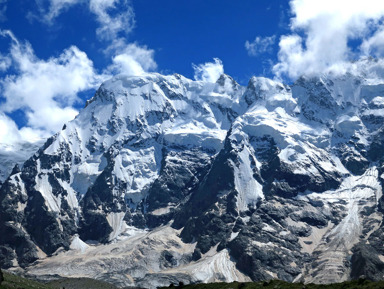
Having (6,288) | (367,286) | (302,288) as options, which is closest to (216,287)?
(302,288)

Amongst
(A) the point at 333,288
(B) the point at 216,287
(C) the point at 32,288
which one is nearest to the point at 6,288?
(C) the point at 32,288

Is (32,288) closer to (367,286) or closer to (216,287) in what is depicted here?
(216,287)

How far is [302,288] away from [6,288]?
6640 cm

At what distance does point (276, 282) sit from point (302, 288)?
13111 millimetres

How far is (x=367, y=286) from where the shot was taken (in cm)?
10106

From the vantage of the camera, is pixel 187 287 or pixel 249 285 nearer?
pixel 249 285

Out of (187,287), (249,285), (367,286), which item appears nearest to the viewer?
(367,286)

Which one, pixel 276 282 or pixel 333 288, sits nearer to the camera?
pixel 333 288

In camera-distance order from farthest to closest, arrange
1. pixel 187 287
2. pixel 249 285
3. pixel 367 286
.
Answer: pixel 187 287
pixel 249 285
pixel 367 286

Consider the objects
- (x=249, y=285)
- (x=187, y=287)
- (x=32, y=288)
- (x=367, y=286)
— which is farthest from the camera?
(x=32, y=288)

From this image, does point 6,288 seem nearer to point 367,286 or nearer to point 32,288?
point 32,288

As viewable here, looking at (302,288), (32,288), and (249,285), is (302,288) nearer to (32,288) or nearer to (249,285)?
(249,285)

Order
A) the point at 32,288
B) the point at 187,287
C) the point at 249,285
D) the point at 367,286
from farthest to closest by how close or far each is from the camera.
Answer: the point at 32,288 < the point at 187,287 < the point at 249,285 < the point at 367,286

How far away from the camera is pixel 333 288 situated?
107m
